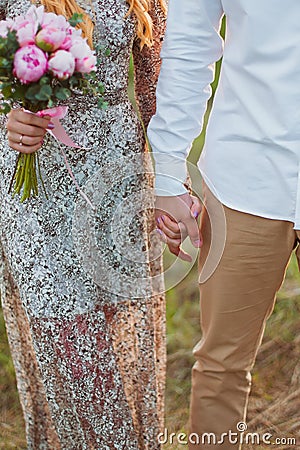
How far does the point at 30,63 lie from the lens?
1663 mm

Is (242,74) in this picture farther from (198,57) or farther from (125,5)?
(125,5)

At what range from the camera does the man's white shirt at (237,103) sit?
180 centimetres

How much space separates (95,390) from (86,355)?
105mm

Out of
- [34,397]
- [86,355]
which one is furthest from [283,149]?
[34,397]

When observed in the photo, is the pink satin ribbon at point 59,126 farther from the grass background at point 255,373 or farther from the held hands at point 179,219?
the grass background at point 255,373

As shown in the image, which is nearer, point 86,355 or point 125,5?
point 125,5

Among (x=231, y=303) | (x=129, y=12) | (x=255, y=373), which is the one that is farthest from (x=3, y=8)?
(x=255, y=373)

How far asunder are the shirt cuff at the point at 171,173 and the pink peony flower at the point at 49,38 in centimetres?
44

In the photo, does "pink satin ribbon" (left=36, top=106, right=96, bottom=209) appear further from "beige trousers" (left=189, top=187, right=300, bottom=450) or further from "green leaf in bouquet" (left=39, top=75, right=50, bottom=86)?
"beige trousers" (left=189, top=187, right=300, bottom=450)

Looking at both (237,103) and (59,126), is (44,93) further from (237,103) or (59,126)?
(237,103)

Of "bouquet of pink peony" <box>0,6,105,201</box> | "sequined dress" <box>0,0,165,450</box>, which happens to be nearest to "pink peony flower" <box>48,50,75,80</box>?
"bouquet of pink peony" <box>0,6,105,201</box>

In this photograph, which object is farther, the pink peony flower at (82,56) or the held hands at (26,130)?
the held hands at (26,130)

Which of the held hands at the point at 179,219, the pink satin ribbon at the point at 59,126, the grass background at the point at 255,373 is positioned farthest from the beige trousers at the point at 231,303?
the grass background at the point at 255,373

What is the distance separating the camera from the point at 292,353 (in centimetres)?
345
